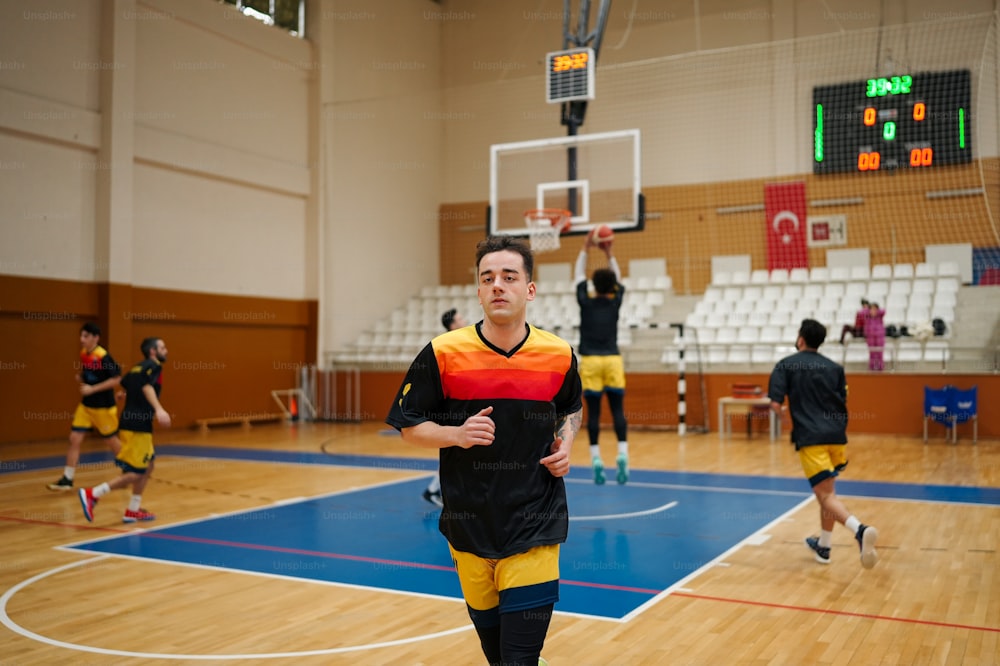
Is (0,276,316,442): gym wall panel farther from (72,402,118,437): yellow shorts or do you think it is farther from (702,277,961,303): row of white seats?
(702,277,961,303): row of white seats

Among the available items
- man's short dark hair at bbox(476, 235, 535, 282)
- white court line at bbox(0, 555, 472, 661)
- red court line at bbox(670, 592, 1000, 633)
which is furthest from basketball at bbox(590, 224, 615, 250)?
man's short dark hair at bbox(476, 235, 535, 282)

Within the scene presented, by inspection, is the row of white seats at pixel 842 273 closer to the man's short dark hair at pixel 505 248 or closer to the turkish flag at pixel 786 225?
the turkish flag at pixel 786 225

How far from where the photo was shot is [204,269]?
18.3m

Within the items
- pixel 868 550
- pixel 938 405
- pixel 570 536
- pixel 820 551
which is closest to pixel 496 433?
pixel 868 550

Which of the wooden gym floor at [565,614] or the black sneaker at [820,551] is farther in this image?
the black sneaker at [820,551]

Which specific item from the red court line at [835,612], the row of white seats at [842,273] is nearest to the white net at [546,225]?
the row of white seats at [842,273]

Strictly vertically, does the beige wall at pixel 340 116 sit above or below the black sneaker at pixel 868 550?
above

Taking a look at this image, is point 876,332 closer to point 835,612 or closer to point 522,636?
point 835,612

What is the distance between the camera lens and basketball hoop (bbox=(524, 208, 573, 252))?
15023mm

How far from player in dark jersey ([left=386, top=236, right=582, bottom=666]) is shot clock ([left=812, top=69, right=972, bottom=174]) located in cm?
1472

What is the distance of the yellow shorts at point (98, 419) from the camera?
9.98 metres

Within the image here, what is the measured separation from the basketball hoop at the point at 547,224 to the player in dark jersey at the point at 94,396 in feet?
24.2

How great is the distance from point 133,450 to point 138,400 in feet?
1.58

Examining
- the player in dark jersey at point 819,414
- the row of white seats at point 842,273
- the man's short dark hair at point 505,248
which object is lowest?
the player in dark jersey at point 819,414
